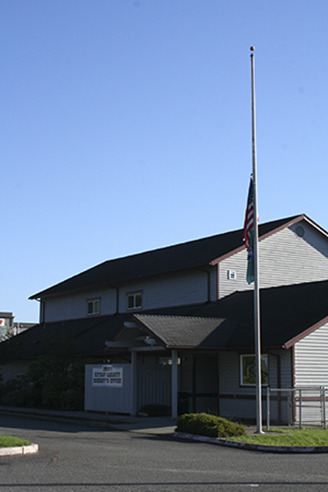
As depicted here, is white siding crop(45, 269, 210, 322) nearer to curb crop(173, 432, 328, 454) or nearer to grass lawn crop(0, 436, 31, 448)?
curb crop(173, 432, 328, 454)

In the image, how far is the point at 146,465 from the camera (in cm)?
1545

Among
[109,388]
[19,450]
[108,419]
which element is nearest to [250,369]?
[108,419]

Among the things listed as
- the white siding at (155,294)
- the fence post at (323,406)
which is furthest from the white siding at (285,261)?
the fence post at (323,406)

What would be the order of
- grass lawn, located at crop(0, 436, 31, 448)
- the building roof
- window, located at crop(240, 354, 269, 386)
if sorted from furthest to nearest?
1. window, located at crop(240, 354, 269, 386)
2. the building roof
3. grass lawn, located at crop(0, 436, 31, 448)

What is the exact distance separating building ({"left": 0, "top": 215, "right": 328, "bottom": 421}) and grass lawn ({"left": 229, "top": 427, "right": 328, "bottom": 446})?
3.98 meters

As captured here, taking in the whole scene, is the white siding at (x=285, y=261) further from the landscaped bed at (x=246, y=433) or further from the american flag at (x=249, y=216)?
the landscaped bed at (x=246, y=433)

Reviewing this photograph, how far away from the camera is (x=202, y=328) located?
29188 mm

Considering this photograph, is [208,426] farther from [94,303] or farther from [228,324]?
[94,303]

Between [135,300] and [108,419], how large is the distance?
12.3m

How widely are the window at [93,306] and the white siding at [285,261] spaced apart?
10256 mm

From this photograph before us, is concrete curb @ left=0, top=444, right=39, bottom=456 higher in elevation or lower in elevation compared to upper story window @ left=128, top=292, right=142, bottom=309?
lower

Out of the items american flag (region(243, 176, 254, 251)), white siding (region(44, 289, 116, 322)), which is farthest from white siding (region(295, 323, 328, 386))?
white siding (region(44, 289, 116, 322))

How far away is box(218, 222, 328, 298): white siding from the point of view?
3484cm

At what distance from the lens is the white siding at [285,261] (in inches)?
1372
